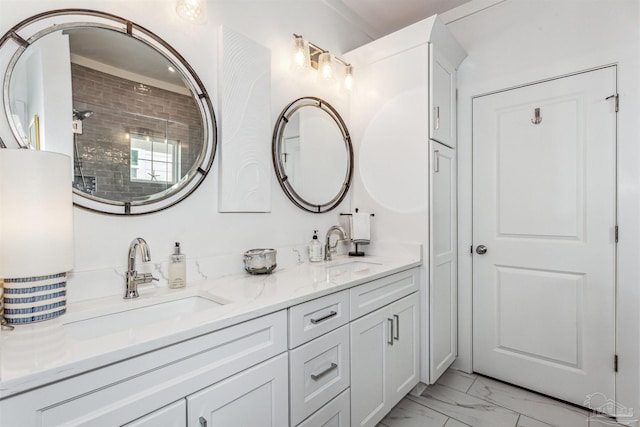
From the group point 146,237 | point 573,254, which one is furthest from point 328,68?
point 573,254

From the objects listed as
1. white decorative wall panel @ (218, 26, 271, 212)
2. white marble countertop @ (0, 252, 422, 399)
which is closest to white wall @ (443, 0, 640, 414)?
white marble countertop @ (0, 252, 422, 399)

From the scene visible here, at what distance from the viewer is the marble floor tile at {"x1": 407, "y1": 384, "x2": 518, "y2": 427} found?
1794mm

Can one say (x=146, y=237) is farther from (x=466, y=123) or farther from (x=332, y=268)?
(x=466, y=123)

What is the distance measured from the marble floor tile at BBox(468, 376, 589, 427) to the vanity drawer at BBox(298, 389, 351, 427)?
1.13 meters

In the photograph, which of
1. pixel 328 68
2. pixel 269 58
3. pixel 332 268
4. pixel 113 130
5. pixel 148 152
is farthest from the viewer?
pixel 328 68

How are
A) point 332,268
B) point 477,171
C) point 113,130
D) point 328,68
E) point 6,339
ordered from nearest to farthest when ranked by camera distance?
1. point 6,339
2. point 113,130
3. point 332,268
4. point 328,68
5. point 477,171

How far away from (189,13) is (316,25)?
3.36 feet

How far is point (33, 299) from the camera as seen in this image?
35.6 inches

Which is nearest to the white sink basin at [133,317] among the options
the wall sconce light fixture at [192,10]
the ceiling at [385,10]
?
the wall sconce light fixture at [192,10]

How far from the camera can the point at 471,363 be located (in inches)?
91.0

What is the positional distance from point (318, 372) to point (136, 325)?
71 centimetres

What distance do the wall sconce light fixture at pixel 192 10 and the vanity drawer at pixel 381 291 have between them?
4.48ft

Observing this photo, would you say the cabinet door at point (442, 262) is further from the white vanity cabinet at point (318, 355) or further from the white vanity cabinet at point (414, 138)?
the white vanity cabinet at point (318, 355)

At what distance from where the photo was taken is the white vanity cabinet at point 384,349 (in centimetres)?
148
